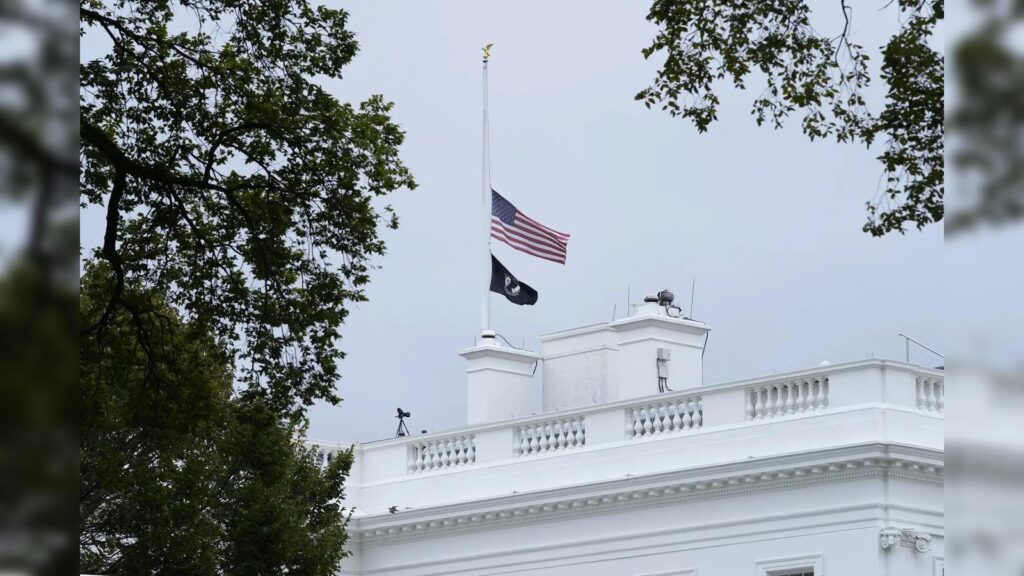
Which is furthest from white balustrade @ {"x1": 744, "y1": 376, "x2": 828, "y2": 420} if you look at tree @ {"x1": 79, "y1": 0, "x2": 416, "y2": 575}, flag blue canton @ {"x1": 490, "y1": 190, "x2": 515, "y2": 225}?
tree @ {"x1": 79, "y1": 0, "x2": 416, "y2": 575}

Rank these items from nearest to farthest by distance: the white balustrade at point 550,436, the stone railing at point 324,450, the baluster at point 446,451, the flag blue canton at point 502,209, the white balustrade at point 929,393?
the white balustrade at point 929,393 → the white balustrade at point 550,436 → the stone railing at point 324,450 → the baluster at point 446,451 → the flag blue canton at point 502,209

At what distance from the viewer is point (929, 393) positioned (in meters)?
22.0

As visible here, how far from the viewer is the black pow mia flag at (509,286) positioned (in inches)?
1140

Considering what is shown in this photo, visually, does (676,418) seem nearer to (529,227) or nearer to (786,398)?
(786,398)

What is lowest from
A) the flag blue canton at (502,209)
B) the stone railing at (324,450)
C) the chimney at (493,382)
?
the stone railing at (324,450)

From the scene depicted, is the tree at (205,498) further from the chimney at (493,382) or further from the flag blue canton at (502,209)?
the flag blue canton at (502,209)

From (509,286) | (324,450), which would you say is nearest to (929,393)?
(509,286)

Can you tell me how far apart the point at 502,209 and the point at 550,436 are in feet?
13.5

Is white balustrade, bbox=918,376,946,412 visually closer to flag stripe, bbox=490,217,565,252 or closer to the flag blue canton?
flag stripe, bbox=490,217,565,252

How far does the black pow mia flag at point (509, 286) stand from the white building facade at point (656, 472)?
1.10 meters

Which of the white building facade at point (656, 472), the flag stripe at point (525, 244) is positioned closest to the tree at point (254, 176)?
the white building facade at point (656, 472)

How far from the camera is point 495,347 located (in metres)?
27.5

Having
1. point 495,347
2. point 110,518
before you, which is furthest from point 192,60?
point 495,347

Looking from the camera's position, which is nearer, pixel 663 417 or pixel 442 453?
pixel 663 417
